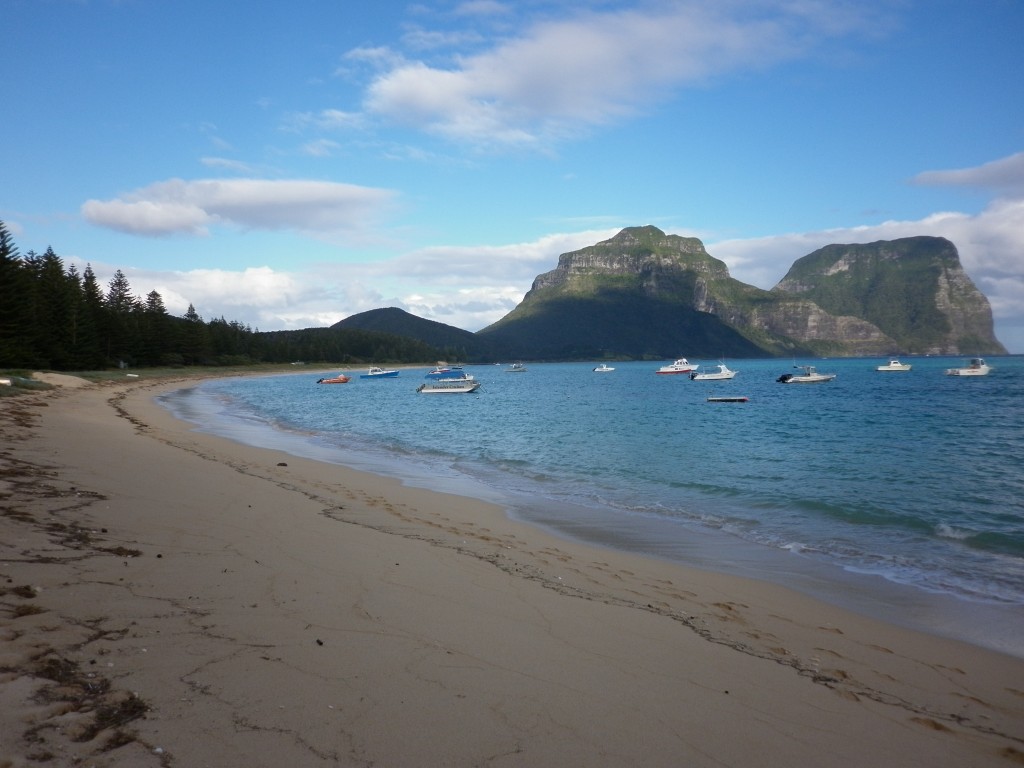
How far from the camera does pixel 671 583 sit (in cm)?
857

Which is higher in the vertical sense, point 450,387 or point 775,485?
point 450,387

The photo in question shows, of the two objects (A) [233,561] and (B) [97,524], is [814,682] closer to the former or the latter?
(A) [233,561]

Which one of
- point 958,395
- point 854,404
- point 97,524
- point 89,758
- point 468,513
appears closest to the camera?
point 89,758

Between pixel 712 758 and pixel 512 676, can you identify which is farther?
pixel 512 676

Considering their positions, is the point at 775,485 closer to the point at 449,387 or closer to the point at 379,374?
the point at 449,387

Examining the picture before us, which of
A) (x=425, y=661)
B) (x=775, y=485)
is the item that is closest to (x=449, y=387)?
(x=775, y=485)

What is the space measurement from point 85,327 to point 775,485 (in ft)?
272

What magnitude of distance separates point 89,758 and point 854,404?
178 ft

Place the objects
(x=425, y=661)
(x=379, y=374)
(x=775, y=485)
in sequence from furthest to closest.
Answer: (x=379, y=374) < (x=775, y=485) < (x=425, y=661)

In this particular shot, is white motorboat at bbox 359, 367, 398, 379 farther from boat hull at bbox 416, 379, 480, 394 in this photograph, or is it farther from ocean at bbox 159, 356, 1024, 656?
ocean at bbox 159, 356, 1024, 656

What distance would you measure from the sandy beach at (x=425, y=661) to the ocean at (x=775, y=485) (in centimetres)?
178

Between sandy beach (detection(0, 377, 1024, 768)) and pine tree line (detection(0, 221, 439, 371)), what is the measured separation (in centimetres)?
5704

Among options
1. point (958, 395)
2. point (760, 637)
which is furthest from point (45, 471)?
point (958, 395)

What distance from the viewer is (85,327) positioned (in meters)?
75.0
